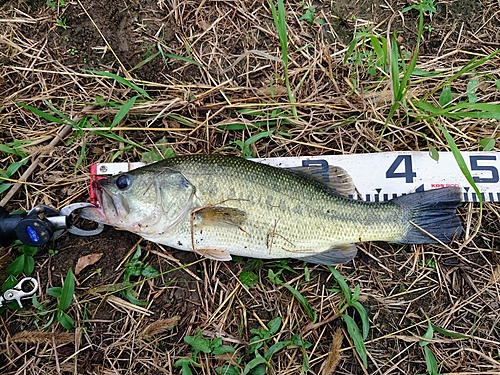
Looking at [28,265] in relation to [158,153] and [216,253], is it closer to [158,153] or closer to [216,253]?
[158,153]

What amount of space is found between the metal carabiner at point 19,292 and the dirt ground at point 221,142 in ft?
0.28

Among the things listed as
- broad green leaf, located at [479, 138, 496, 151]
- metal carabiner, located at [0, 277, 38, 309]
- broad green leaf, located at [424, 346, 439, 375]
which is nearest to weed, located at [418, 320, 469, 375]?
broad green leaf, located at [424, 346, 439, 375]

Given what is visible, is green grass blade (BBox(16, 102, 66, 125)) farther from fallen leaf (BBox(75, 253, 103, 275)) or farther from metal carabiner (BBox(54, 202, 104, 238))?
fallen leaf (BBox(75, 253, 103, 275))

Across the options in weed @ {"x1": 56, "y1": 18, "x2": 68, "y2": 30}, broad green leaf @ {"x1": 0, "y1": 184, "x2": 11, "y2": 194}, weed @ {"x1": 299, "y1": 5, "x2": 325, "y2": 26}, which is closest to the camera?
broad green leaf @ {"x1": 0, "y1": 184, "x2": 11, "y2": 194}

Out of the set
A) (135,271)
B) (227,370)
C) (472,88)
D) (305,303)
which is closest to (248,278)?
(305,303)

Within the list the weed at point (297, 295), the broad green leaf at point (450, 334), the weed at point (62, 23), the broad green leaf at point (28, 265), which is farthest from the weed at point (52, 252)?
the broad green leaf at point (450, 334)

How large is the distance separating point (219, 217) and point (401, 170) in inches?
68.8

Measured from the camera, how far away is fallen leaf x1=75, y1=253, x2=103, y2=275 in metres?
3.41

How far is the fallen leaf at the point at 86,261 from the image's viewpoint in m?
3.41

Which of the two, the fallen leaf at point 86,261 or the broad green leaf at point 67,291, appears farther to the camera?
the fallen leaf at point 86,261

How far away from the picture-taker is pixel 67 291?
3248 mm

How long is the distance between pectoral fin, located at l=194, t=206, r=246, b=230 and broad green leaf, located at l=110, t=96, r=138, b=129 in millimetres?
1153

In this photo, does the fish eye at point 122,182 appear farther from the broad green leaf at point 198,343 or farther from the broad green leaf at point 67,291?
the broad green leaf at point 198,343

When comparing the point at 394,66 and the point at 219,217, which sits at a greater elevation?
the point at 394,66
